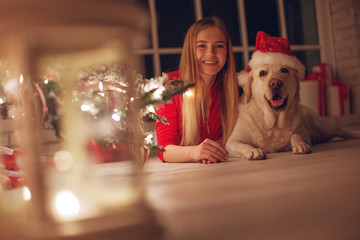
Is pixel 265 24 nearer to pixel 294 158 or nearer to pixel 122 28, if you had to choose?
pixel 294 158

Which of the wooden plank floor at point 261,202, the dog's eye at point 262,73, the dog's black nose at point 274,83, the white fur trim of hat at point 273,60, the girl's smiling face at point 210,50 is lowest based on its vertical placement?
the wooden plank floor at point 261,202

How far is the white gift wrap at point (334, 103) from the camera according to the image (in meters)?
2.76

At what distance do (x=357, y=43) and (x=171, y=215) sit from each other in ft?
9.40

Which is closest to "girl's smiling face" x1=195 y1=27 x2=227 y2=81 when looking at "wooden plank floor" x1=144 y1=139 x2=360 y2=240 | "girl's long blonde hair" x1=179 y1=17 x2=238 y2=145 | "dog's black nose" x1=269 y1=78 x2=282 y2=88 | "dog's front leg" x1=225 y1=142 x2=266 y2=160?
"girl's long blonde hair" x1=179 y1=17 x2=238 y2=145

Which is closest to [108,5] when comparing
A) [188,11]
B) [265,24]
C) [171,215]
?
[171,215]

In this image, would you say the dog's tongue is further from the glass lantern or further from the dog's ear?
the glass lantern

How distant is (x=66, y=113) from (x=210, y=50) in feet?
3.99

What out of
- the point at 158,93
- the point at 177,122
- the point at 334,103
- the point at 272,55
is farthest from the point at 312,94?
the point at 158,93

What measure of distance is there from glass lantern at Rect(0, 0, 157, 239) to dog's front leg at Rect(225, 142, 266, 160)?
861 mm

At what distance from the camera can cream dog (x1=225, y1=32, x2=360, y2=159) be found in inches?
58.5

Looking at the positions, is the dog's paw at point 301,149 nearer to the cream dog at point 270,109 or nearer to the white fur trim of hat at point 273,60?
the cream dog at point 270,109

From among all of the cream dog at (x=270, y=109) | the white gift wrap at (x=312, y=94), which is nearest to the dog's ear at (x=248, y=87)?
the cream dog at (x=270, y=109)

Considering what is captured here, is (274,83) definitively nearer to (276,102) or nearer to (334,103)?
(276,102)

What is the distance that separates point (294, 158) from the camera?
1.24m
